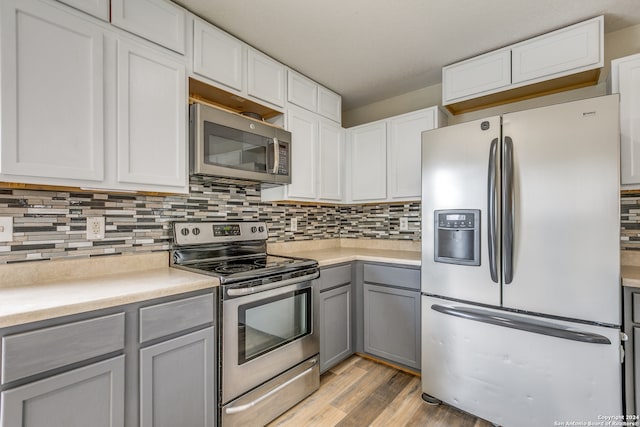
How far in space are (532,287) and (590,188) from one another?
0.55 meters

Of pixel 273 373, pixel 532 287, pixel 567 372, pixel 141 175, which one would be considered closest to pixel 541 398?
pixel 567 372

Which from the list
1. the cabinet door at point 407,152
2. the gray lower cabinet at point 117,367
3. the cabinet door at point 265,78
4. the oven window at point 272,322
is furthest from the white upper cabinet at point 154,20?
the cabinet door at point 407,152

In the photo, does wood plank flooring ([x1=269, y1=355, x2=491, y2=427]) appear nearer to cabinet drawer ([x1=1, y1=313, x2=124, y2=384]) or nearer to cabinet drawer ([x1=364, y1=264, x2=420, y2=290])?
cabinet drawer ([x1=364, y1=264, x2=420, y2=290])

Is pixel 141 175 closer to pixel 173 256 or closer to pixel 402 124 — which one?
pixel 173 256

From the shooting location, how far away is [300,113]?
8.02 ft

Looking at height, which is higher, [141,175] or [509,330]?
[141,175]

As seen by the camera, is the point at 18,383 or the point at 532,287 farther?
the point at 532,287

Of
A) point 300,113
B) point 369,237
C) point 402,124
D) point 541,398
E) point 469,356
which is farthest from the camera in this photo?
point 369,237

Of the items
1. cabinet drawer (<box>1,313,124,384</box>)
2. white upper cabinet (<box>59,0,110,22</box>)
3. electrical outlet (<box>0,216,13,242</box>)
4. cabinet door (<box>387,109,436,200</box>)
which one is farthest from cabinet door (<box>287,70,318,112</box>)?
cabinet drawer (<box>1,313,124,384</box>)

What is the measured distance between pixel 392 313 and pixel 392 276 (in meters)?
0.28

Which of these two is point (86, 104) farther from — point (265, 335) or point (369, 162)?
point (369, 162)

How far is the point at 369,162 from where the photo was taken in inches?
111

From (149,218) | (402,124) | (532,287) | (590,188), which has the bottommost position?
(532,287)

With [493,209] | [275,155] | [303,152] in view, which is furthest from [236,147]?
[493,209]
